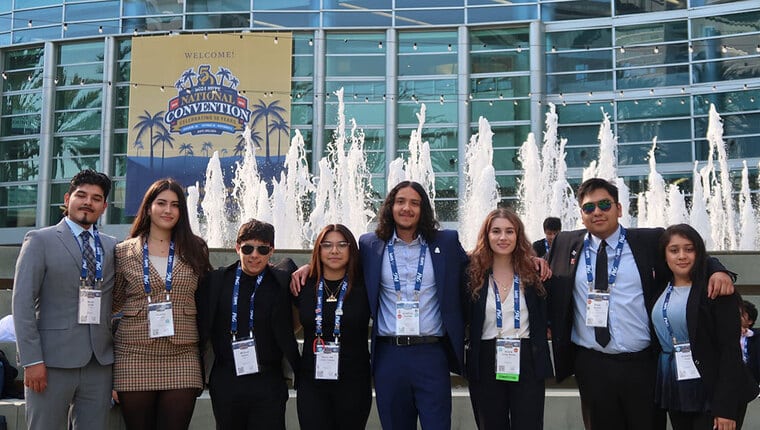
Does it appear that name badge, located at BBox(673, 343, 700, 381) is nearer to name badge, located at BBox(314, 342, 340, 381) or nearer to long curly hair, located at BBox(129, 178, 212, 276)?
name badge, located at BBox(314, 342, 340, 381)

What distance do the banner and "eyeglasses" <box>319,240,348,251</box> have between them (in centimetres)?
2152

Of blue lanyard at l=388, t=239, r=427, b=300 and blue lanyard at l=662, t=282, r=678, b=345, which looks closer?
blue lanyard at l=662, t=282, r=678, b=345

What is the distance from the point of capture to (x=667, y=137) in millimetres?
25047

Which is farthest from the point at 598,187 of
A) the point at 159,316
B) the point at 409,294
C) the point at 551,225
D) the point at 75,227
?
the point at 551,225

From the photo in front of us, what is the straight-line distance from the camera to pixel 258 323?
3.99 meters

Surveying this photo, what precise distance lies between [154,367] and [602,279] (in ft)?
7.92

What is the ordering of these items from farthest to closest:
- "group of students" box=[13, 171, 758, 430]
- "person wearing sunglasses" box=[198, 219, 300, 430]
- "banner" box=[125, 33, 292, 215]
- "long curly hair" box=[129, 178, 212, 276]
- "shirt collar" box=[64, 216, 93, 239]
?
1. "banner" box=[125, 33, 292, 215]
2. "long curly hair" box=[129, 178, 212, 276]
3. "shirt collar" box=[64, 216, 93, 239]
4. "person wearing sunglasses" box=[198, 219, 300, 430]
5. "group of students" box=[13, 171, 758, 430]

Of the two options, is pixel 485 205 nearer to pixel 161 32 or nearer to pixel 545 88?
pixel 545 88

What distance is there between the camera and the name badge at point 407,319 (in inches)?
155

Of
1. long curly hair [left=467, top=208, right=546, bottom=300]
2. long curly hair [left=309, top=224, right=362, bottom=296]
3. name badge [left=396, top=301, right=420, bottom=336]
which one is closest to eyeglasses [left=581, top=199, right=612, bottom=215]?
long curly hair [left=467, top=208, right=546, bottom=300]

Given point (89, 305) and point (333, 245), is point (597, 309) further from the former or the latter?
point (89, 305)

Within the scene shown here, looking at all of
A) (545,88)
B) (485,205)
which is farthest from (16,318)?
(545,88)

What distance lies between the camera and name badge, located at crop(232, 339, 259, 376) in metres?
3.89

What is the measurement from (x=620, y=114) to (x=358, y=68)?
9.20m
